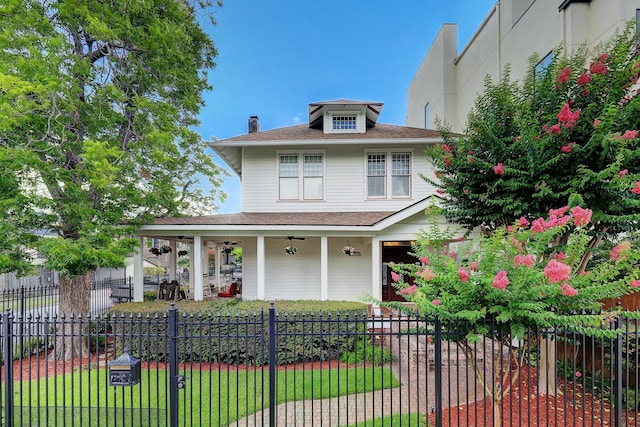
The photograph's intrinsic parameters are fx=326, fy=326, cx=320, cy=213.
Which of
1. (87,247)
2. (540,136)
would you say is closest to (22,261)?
(87,247)

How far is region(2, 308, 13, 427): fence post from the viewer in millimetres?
4910

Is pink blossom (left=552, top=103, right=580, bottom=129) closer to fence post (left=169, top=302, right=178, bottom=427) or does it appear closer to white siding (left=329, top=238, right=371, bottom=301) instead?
fence post (left=169, top=302, right=178, bottom=427)

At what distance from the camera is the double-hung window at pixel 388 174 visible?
12.6m

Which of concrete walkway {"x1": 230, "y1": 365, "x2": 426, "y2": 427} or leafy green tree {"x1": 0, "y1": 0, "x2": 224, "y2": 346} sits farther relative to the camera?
leafy green tree {"x1": 0, "y1": 0, "x2": 224, "y2": 346}

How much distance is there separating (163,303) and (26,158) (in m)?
4.96

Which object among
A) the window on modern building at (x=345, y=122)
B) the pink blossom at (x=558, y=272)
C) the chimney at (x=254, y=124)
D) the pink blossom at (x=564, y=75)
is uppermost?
the chimney at (x=254, y=124)

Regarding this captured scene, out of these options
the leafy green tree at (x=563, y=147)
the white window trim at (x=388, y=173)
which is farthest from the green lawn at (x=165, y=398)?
the white window trim at (x=388, y=173)

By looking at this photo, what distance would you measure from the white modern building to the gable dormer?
3792 millimetres

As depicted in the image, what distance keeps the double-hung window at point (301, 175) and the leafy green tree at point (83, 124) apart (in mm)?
4111

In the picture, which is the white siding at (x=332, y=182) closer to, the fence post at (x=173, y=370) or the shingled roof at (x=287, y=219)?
the shingled roof at (x=287, y=219)

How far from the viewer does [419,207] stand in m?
10.4

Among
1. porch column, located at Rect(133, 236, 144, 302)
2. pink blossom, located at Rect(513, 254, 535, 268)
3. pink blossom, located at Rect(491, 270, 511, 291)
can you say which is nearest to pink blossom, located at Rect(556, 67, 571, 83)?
pink blossom, located at Rect(513, 254, 535, 268)

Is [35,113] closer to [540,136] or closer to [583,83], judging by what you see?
[540,136]

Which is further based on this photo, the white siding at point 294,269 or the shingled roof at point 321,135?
the white siding at point 294,269
